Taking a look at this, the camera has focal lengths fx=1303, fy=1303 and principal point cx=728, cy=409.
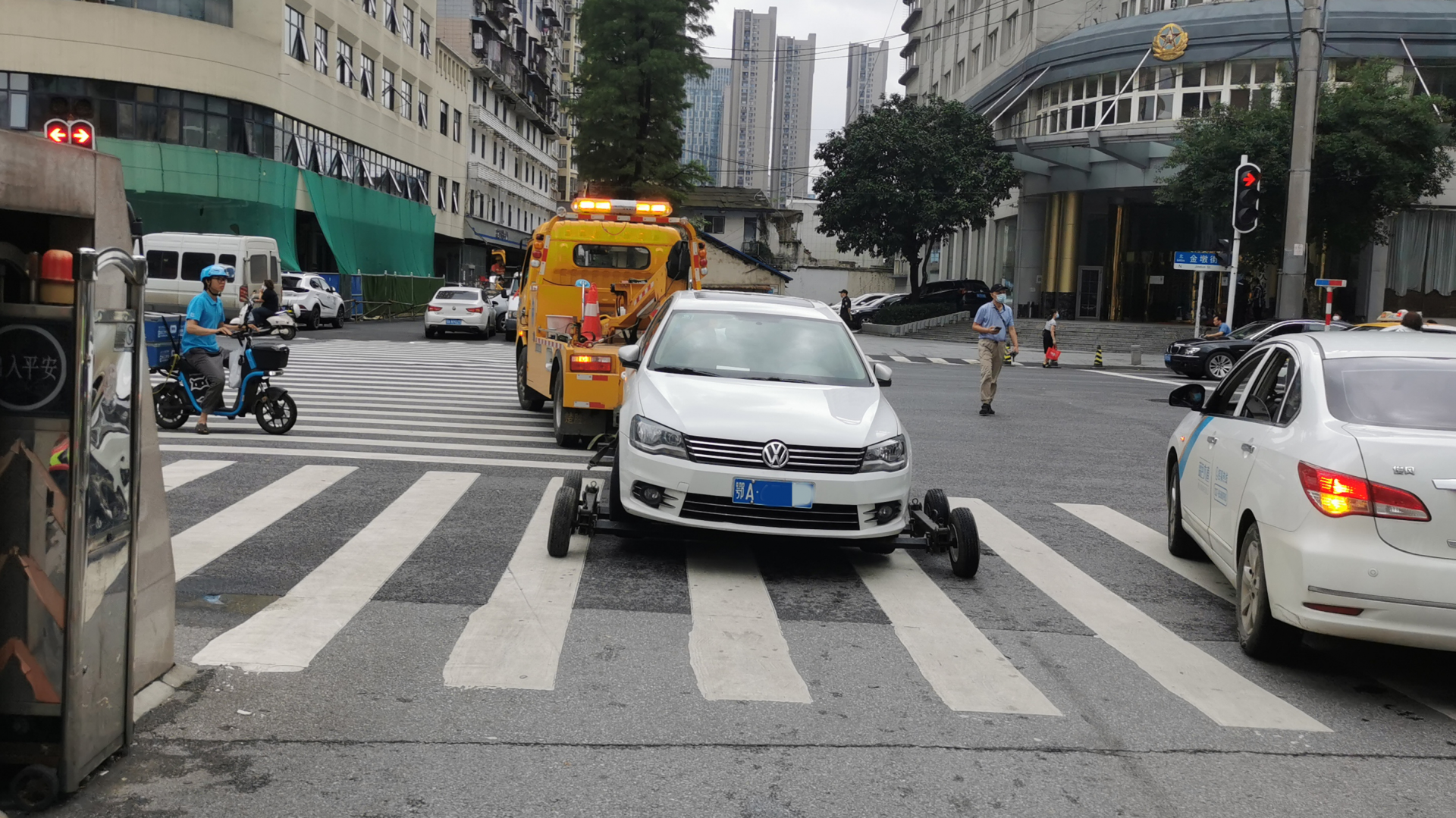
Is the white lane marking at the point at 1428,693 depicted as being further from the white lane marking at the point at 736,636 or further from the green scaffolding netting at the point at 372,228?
the green scaffolding netting at the point at 372,228

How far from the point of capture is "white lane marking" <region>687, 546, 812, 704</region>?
5227mm

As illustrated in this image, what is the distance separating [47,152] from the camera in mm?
3705

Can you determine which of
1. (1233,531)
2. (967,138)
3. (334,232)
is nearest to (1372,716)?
(1233,531)

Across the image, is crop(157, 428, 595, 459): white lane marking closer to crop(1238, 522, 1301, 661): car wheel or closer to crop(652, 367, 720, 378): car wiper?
crop(652, 367, 720, 378): car wiper

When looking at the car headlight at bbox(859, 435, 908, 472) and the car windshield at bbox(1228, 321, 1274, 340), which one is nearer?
the car headlight at bbox(859, 435, 908, 472)

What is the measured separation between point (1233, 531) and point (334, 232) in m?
43.5

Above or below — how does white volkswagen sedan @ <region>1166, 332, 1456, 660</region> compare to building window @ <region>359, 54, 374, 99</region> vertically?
below

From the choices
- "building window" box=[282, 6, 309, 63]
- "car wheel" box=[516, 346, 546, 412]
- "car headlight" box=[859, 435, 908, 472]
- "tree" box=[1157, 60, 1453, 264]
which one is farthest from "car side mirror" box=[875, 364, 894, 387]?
"building window" box=[282, 6, 309, 63]

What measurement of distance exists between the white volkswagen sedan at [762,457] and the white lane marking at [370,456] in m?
3.63

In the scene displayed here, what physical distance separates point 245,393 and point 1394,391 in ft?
34.1

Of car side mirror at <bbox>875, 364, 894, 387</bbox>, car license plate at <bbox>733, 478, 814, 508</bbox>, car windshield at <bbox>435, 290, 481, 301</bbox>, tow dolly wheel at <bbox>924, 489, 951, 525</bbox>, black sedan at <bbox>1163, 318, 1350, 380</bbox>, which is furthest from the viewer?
car windshield at <bbox>435, 290, 481, 301</bbox>

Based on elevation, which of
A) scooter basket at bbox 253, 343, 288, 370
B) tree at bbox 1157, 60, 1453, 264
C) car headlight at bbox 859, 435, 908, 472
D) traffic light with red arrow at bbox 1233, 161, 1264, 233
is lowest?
car headlight at bbox 859, 435, 908, 472

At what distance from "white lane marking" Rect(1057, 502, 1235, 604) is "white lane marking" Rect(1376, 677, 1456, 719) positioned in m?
1.51

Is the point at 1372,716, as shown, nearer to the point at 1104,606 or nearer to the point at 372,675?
the point at 1104,606
